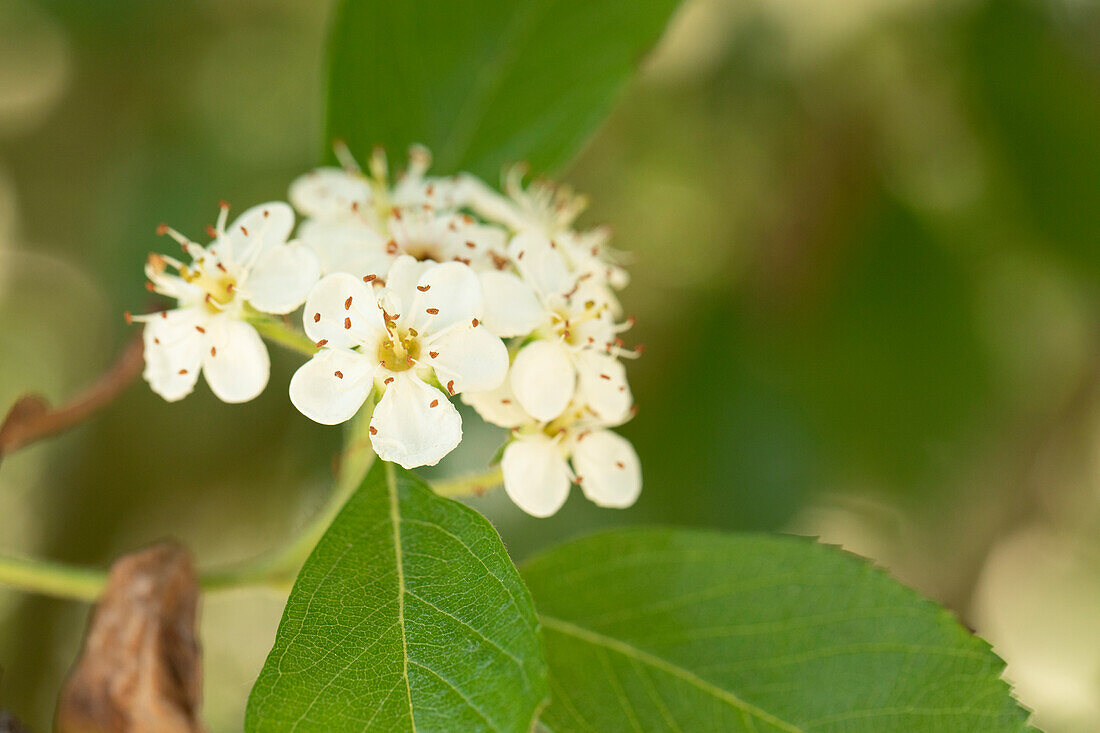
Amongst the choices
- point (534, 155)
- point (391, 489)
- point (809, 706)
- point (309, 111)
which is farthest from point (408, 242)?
point (309, 111)

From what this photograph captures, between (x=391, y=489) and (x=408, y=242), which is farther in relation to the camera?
(x=408, y=242)

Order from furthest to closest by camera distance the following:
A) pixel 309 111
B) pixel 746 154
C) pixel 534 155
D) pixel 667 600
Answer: pixel 309 111
pixel 746 154
pixel 534 155
pixel 667 600

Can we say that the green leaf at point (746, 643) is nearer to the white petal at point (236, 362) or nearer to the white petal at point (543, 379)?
the white petal at point (543, 379)

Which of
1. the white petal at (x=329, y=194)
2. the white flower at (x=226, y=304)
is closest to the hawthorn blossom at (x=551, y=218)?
the white petal at (x=329, y=194)

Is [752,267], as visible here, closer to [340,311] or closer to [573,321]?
[573,321]

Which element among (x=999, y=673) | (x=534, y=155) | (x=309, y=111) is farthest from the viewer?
(x=309, y=111)

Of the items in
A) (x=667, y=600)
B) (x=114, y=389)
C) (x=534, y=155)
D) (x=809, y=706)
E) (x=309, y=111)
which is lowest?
(x=809, y=706)

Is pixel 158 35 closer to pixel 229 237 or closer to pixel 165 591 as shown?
pixel 229 237

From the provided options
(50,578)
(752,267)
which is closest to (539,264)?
(50,578)
